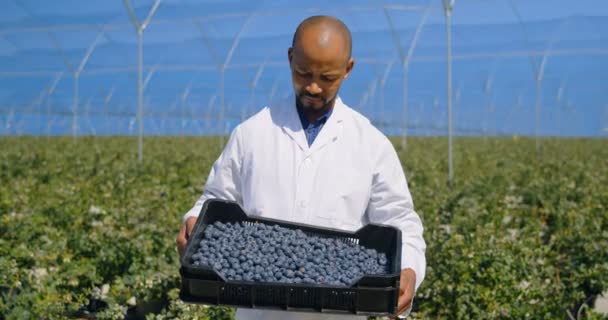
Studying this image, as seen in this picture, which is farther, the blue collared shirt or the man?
the blue collared shirt

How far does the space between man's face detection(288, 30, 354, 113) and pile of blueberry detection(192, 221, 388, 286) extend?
38 cm

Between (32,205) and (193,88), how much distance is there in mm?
29865

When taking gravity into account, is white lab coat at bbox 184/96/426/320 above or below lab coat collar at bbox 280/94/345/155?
below

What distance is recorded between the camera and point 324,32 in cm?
238

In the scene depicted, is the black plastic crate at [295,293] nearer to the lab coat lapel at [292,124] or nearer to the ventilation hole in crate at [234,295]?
the ventilation hole in crate at [234,295]

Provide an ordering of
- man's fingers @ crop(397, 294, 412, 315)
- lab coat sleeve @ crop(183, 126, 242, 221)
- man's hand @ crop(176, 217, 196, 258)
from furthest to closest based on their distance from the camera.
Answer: lab coat sleeve @ crop(183, 126, 242, 221), man's hand @ crop(176, 217, 196, 258), man's fingers @ crop(397, 294, 412, 315)

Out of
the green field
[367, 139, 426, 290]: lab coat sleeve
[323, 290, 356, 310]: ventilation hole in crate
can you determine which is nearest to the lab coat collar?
[367, 139, 426, 290]: lab coat sleeve

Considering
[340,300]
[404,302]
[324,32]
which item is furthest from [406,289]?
[324,32]

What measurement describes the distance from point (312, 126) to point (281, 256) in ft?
1.51

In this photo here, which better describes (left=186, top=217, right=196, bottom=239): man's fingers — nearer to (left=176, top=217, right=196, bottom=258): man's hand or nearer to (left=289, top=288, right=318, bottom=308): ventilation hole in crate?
(left=176, top=217, right=196, bottom=258): man's hand

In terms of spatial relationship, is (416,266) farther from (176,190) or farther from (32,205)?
(176,190)

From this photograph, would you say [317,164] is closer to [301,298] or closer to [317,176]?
[317,176]

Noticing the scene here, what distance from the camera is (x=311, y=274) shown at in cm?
222

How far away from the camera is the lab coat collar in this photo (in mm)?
2492
